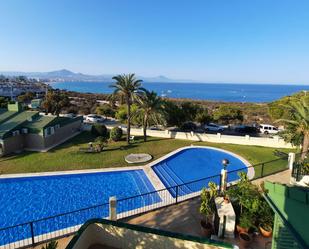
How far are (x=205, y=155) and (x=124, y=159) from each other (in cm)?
826

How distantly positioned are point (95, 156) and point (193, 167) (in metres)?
9.03

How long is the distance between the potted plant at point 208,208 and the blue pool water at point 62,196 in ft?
16.5

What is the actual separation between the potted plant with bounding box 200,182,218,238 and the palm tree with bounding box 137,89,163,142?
16.9m

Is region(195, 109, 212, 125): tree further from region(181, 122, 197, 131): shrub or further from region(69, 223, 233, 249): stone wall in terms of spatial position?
region(69, 223, 233, 249): stone wall

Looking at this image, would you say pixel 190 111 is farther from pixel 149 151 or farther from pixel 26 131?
pixel 26 131

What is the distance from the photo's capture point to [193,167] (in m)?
20.6

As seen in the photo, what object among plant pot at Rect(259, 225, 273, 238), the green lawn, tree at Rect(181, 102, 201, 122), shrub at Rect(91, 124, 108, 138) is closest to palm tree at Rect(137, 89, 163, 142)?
the green lawn

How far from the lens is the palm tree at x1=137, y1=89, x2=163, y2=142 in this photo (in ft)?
83.9

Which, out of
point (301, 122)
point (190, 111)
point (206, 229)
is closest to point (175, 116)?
point (190, 111)

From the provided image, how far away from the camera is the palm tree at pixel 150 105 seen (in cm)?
2558

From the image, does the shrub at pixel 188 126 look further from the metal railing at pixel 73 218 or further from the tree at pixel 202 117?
the metal railing at pixel 73 218

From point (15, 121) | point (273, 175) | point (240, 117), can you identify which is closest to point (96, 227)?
point (273, 175)

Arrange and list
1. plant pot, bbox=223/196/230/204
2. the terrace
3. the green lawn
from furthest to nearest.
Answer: the green lawn, the terrace, plant pot, bbox=223/196/230/204

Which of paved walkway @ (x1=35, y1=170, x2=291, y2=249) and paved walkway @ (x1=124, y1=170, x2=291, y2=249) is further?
paved walkway @ (x1=124, y1=170, x2=291, y2=249)
